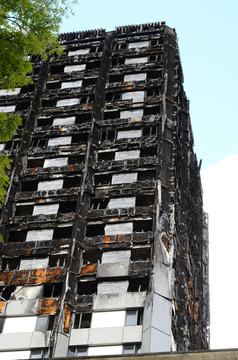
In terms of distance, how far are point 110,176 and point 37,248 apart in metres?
9.61

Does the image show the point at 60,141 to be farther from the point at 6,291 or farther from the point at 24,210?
the point at 6,291

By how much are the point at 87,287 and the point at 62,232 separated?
621 cm

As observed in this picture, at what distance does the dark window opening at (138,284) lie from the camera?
48.0 m

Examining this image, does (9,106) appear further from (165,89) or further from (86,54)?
(165,89)

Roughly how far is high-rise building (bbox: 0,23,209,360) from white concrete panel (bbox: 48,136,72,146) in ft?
0.53

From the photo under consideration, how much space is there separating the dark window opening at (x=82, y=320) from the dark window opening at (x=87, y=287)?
250cm

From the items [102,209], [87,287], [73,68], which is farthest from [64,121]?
[87,287]

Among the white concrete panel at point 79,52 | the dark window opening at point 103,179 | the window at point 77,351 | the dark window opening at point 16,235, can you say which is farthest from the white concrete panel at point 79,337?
the white concrete panel at point 79,52

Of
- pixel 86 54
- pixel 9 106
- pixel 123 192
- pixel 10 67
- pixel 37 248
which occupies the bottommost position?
pixel 10 67

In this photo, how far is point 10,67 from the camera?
732 inches

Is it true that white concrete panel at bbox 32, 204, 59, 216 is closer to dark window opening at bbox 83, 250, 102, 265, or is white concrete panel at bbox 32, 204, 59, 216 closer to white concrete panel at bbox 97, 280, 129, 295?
dark window opening at bbox 83, 250, 102, 265

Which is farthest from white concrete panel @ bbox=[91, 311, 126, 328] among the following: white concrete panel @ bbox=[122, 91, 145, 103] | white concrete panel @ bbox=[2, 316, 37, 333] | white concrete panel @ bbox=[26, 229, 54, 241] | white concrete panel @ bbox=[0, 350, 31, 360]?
white concrete panel @ bbox=[122, 91, 145, 103]

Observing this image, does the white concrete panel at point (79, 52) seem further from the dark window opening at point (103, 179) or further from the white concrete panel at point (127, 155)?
the dark window opening at point (103, 179)

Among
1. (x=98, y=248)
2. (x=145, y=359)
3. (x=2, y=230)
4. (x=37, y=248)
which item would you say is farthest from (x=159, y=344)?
(x=145, y=359)
